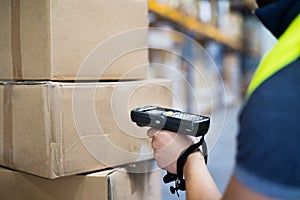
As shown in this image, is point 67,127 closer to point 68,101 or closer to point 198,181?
point 68,101

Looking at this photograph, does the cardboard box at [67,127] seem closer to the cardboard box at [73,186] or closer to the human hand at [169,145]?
the cardboard box at [73,186]

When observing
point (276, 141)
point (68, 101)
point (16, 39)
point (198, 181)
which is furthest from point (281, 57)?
point (16, 39)

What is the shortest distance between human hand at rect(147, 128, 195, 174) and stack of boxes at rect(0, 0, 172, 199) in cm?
14

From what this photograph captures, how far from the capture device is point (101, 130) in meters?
0.86

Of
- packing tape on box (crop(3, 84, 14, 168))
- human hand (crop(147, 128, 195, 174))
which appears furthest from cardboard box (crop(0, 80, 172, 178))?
human hand (crop(147, 128, 195, 174))

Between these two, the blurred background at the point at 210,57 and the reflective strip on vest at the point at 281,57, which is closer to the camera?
the reflective strip on vest at the point at 281,57

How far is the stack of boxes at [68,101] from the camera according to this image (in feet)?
2.62

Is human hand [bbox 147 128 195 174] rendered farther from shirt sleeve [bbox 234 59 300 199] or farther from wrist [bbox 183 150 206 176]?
shirt sleeve [bbox 234 59 300 199]

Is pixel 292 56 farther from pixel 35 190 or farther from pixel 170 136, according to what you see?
pixel 35 190

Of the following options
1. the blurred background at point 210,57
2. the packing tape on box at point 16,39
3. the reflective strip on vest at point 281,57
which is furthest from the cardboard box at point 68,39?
the reflective strip on vest at point 281,57

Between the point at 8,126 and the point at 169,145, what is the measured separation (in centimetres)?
37

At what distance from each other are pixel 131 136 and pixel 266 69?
20.8 inches

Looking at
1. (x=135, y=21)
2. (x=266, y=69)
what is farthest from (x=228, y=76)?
(x=266, y=69)

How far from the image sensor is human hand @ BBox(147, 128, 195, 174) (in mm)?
752
